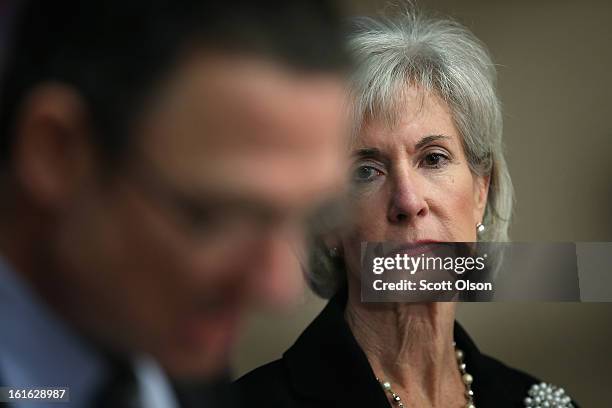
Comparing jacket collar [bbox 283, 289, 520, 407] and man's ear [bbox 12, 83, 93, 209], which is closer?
man's ear [bbox 12, 83, 93, 209]

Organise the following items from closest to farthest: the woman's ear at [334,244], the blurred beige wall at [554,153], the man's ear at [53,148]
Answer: the man's ear at [53,148], the woman's ear at [334,244], the blurred beige wall at [554,153]

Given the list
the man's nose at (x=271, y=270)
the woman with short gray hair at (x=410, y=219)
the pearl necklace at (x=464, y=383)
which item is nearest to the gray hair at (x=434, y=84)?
the woman with short gray hair at (x=410, y=219)

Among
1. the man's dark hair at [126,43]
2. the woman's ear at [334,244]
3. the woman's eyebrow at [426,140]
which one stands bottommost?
the man's dark hair at [126,43]

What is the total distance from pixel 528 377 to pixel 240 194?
0.84 metres

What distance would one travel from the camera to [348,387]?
3.93 ft

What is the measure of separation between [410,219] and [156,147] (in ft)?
2.16

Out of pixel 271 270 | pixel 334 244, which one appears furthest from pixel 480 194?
pixel 271 270

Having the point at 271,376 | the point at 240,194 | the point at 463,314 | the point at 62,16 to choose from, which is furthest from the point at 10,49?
the point at 463,314

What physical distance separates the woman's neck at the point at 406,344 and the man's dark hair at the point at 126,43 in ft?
2.25

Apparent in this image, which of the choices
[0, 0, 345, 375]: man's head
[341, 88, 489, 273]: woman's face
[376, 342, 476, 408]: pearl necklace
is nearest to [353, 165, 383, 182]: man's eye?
[341, 88, 489, 273]: woman's face

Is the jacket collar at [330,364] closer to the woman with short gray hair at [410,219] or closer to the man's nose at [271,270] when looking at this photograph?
the woman with short gray hair at [410,219]

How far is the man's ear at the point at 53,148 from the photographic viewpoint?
22.2 inches

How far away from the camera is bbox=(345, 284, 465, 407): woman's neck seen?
4.00 feet

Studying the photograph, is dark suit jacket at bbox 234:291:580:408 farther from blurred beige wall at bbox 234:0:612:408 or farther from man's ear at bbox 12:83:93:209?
man's ear at bbox 12:83:93:209
